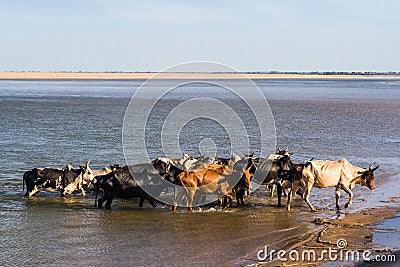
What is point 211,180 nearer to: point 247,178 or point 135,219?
point 247,178

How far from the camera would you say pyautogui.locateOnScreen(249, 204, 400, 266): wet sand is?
9297 mm

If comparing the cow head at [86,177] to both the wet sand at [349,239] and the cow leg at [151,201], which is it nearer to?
the cow leg at [151,201]

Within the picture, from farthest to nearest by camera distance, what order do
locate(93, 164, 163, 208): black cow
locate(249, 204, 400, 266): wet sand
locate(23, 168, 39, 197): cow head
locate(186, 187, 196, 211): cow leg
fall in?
locate(23, 168, 39, 197): cow head → locate(93, 164, 163, 208): black cow → locate(186, 187, 196, 211): cow leg → locate(249, 204, 400, 266): wet sand

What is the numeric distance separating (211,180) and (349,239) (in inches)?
139

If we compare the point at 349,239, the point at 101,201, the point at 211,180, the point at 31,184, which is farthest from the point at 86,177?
the point at 349,239

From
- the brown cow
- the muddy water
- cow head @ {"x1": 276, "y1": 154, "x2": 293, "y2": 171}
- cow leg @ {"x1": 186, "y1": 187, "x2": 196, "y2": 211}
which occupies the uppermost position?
cow head @ {"x1": 276, "y1": 154, "x2": 293, "y2": 171}

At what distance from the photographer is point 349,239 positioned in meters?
10.6

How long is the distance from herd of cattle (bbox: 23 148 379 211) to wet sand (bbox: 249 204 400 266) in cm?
91

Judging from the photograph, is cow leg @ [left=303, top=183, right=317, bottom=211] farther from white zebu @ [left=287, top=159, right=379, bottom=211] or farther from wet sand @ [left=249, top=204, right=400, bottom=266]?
wet sand @ [left=249, top=204, right=400, bottom=266]

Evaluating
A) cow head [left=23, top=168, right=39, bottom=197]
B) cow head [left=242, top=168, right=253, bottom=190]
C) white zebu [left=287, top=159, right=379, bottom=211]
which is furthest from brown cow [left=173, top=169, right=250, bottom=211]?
cow head [left=23, top=168, right=39, bottom=197]

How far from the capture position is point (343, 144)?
23625mm

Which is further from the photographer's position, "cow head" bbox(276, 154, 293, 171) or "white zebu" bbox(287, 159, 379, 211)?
"cow head" bbox(276, 154, 293, 171)

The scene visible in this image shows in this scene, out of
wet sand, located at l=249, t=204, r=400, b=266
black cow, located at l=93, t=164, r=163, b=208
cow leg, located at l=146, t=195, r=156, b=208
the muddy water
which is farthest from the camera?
cow leg, located at l=146, t=195, r=156, b=208

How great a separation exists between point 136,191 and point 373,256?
564 cm
